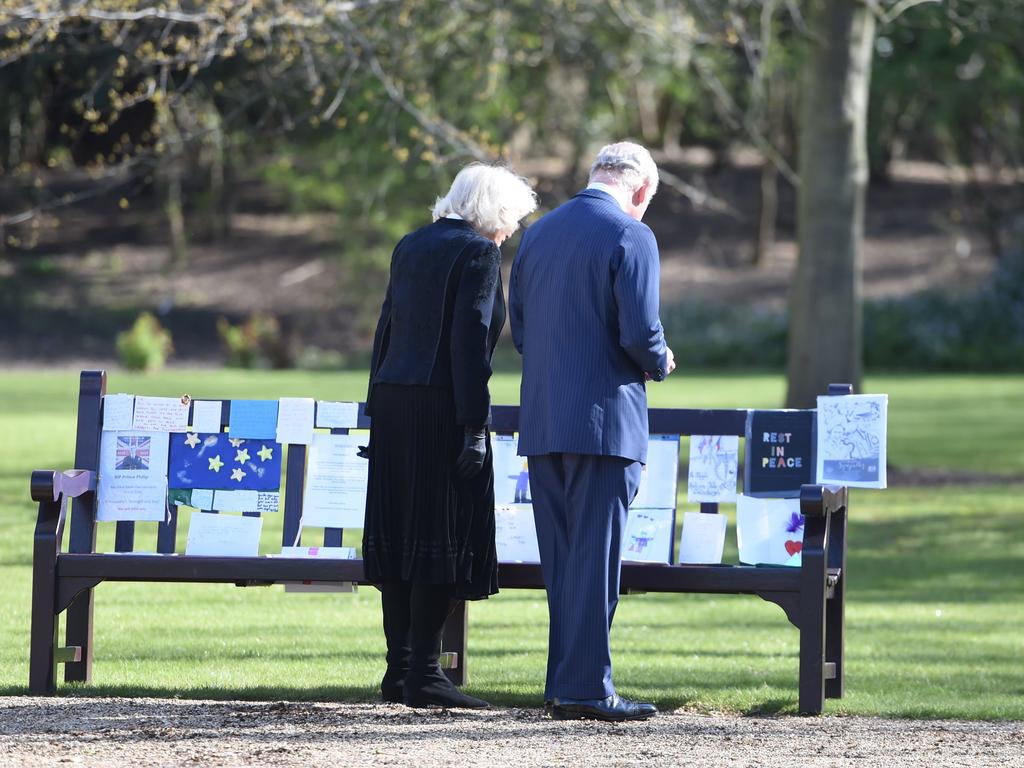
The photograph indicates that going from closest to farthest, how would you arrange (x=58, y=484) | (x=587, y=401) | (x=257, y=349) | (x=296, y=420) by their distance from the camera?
1. (x=587, y=401)
2. (x=58, y=484)
3. (x=296, y=420)
4. (x=257, y=349)

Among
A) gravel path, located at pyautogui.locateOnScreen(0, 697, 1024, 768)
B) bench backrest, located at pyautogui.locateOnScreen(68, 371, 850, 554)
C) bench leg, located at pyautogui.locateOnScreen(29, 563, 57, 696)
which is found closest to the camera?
gravel path, located at pyautogui.locateOnScreen(0, 697, 1024, 768)

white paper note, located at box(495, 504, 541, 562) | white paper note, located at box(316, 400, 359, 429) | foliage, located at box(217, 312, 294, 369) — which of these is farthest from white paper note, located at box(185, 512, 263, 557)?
foliage, located at box(217, 312, 294, 369)

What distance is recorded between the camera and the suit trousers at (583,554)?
5574 millimetres

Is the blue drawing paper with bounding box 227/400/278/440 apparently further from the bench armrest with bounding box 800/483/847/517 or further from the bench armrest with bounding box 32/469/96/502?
the bench armrest with bounding box 800/483/847/517

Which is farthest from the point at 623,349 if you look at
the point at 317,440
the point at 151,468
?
the point at 151,468

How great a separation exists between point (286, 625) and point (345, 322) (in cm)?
3570

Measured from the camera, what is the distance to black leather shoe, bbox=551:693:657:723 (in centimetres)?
561

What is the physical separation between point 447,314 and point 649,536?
4.00ft

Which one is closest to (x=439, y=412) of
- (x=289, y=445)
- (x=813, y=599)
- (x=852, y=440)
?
(x=289, y=445)

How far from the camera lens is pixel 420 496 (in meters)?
5.71

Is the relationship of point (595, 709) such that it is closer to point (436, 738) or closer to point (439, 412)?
point (436, 738)

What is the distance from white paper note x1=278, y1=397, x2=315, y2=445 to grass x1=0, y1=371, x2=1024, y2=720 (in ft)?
3.19

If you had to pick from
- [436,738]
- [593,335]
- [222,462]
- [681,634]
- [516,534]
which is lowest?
[436,738]

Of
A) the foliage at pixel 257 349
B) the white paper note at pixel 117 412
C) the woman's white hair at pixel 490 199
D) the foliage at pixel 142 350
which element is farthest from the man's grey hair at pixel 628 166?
the foliage at pixel 257 349
